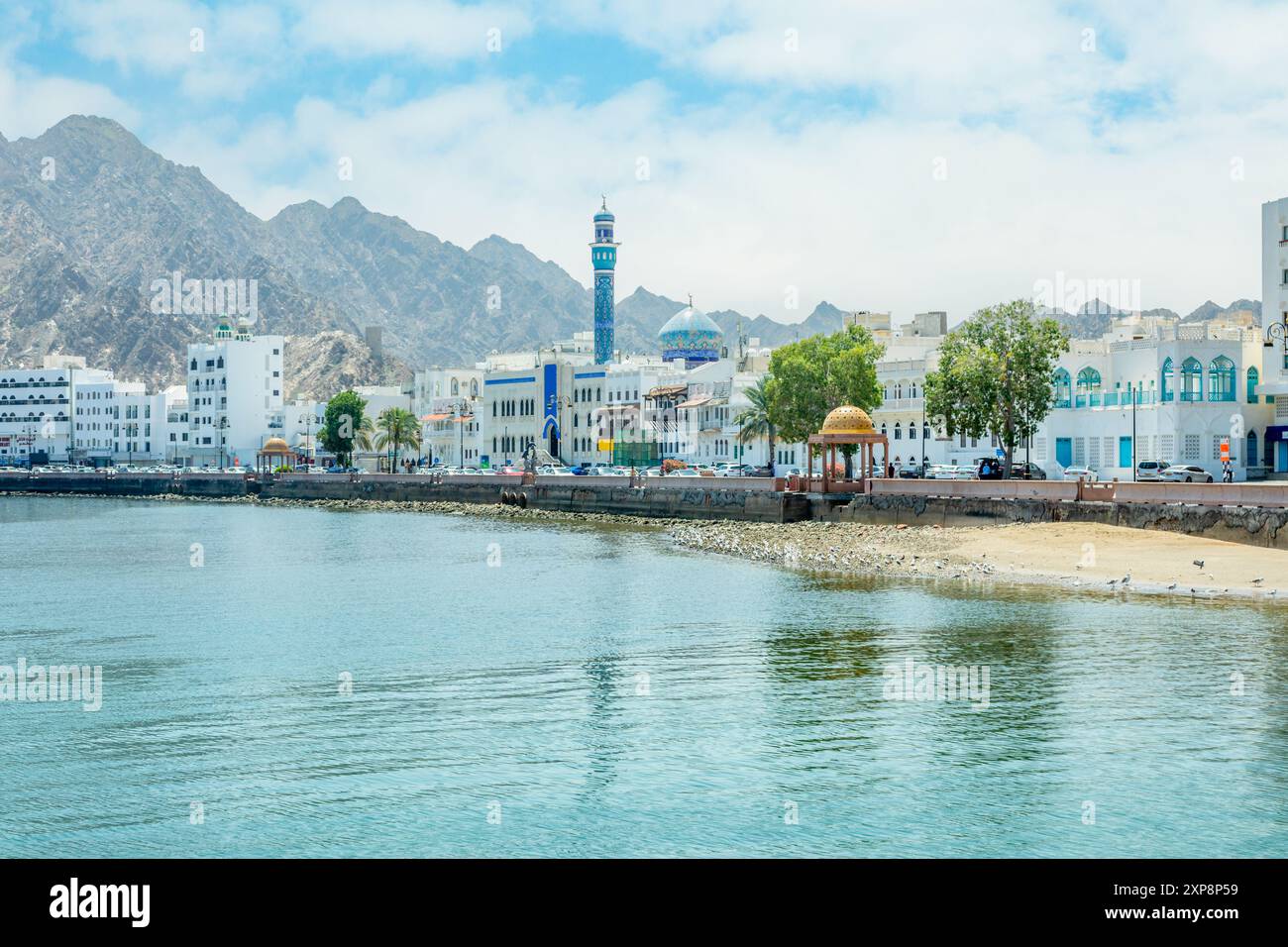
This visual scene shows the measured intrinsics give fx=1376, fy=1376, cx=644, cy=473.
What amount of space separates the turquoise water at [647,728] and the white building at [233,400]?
148 metres

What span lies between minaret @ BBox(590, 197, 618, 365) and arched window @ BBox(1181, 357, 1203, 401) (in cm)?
10527

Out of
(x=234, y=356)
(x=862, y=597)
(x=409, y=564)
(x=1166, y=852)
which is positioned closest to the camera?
(x=1166, y=852)

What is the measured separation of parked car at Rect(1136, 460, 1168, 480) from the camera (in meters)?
72.1

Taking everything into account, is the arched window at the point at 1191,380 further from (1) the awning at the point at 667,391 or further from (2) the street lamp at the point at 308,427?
(2) the street lamp at the point at 308,427

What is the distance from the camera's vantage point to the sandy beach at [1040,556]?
1758 inches

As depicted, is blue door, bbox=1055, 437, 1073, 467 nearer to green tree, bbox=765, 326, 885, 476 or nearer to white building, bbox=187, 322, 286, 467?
green tree, bbox=765, 326, 885, 476

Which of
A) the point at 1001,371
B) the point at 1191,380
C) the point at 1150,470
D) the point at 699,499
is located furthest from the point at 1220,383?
the point at 699,499

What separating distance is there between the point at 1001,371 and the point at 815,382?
19412 mm

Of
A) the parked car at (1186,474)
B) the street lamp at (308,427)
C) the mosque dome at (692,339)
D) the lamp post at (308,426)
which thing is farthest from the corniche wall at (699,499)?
the mosque dome at (692,339)

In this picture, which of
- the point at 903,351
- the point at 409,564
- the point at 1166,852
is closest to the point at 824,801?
the point at 1166,852

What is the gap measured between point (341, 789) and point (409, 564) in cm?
4263

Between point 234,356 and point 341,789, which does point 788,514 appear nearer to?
point 341,789

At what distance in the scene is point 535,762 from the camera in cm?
2152

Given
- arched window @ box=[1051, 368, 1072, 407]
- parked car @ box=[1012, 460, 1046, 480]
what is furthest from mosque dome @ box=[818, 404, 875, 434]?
arched window @ box=[1051, 368, 1072, 407]
